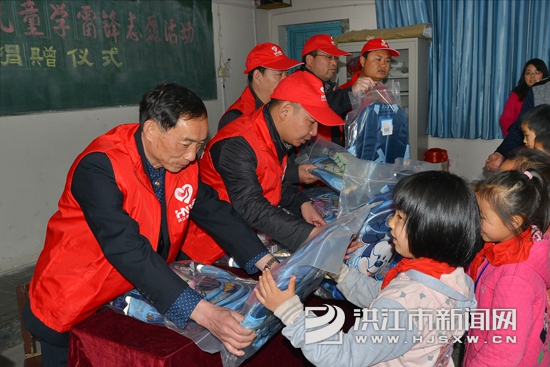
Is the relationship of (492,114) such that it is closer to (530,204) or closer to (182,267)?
(530,204)

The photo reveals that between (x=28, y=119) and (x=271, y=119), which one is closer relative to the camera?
(x=271, y=119)

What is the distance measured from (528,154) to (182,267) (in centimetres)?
122

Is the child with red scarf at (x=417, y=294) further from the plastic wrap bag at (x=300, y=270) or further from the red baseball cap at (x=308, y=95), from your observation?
the red baseball cap at (x=308, y=95)

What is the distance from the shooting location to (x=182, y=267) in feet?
5.26

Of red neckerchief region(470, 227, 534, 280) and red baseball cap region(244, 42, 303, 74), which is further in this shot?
red baseball cap region(244, 42, 303, 74)

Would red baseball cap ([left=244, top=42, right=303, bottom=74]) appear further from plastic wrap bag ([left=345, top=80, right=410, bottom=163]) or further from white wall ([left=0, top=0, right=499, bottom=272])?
white wall ([left=0, top=0, right=499, bottom=272])

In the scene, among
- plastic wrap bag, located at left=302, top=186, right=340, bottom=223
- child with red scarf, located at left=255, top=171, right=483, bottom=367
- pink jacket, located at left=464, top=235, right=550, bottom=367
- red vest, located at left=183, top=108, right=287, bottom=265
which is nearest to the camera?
child with red scarf, located at left=255, top=171, right=483, bottom=367

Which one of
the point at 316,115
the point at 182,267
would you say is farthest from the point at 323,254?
the point at 316,115

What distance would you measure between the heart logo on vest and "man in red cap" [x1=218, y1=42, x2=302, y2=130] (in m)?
1.04

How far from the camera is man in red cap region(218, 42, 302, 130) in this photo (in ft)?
8.52

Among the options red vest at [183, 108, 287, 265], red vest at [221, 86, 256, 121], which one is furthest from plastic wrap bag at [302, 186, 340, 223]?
red vest at [221, 86, 256, 121]

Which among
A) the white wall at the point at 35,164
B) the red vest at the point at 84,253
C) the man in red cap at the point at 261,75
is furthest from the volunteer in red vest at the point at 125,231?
the white wall at the point at 35,164

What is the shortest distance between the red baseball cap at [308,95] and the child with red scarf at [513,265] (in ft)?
1.90

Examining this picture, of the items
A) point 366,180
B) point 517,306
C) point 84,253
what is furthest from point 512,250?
point 84,253
